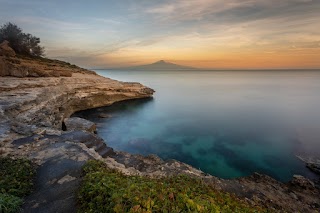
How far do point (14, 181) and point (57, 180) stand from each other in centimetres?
144

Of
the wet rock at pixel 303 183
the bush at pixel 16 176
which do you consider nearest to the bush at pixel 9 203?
the bush at pixel 16 176

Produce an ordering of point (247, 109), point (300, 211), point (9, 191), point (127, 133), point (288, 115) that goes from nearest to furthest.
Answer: point (9, 191) < point (300, 211) < point (127, 133) < point (288, 115) < point (247, 109)

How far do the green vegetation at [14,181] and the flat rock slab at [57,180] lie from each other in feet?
0.91

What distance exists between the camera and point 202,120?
33.7m

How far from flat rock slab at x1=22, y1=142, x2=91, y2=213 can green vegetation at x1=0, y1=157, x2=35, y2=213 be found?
28 centimetres

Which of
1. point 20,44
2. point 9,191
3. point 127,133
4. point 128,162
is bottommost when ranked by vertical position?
point 127,133

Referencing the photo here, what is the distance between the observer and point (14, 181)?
7.50 meters

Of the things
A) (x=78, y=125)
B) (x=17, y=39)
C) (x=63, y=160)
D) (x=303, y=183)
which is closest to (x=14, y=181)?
(x=63, y=160)

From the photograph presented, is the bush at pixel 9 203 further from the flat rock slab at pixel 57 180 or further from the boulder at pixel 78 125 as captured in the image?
the boulder at pixel 78 125

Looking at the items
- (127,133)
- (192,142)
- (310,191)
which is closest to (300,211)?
(310,191)

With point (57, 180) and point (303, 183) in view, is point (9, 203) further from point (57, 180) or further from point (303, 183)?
point (303, 183)

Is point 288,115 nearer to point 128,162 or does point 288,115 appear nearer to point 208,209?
point 128,162

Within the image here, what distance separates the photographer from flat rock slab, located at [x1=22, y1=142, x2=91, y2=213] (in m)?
6.27

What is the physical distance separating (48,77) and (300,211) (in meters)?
36.2
